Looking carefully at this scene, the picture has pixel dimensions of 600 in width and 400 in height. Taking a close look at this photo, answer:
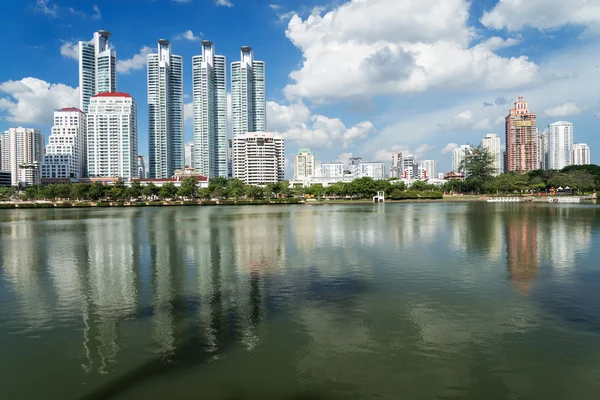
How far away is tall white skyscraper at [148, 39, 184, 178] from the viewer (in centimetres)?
14462

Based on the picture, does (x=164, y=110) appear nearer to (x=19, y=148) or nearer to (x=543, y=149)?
(x=19, y=148)

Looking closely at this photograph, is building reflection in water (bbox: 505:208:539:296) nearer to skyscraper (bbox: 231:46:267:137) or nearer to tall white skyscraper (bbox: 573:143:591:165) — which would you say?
skyscraper (bbox: 231:46:267:137)

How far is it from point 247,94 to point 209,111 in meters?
16.5

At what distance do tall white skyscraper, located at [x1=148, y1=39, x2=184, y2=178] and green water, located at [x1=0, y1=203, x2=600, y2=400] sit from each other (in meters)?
137

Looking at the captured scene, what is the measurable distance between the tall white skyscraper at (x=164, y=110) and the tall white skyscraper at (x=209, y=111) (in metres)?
7.57

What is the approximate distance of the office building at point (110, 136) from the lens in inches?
4892

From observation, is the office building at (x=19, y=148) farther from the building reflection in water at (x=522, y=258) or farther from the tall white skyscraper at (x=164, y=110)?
the building reflection in water at (x=522, y=258)

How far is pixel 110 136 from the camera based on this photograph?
124062mm

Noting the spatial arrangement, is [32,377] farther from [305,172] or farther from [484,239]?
[305,172]

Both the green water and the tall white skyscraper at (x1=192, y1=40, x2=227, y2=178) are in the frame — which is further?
the tall white skyscraper at (x1=192, y1=40, x2=227, y2=178)

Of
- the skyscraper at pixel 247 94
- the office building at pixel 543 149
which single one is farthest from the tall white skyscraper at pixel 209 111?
the office building at pixel 543 149

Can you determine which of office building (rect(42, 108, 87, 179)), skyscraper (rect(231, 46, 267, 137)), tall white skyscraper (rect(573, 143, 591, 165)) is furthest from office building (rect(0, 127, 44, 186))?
tall white skyscraper (rect(573, 143, 591, 165))

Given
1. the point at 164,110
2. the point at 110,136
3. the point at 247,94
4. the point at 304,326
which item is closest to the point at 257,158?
the point at 247,94

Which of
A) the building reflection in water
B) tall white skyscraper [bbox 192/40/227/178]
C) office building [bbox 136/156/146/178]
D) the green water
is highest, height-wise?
tall white skyscraper [bbox 192/40/227/178]
